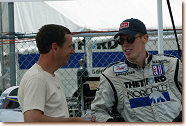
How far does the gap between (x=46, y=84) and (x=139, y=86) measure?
80 centimetres

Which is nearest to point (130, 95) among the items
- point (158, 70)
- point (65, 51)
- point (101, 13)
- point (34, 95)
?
point (158, 70)

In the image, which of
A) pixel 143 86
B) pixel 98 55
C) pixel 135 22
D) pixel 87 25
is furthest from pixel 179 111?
pixel 98 55

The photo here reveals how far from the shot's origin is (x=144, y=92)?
6.84ft

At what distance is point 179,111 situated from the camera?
2.07 metres

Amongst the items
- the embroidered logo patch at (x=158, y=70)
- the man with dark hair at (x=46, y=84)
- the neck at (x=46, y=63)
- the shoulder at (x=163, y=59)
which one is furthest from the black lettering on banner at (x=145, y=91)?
the neck at (x=46, y=63)

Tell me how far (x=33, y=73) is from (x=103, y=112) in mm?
698

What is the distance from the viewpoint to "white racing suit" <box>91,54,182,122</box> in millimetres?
2045

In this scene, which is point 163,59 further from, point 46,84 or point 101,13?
point 101,13

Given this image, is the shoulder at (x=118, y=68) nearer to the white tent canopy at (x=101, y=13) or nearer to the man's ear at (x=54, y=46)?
the man's ear at (x=54, y=46)

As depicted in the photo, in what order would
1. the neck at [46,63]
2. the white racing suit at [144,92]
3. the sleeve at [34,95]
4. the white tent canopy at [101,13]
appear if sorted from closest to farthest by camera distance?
the sleeve at [34,95], the neck at [46,63], the white racing suit at [144,92], the white tent canopy at [101,13]

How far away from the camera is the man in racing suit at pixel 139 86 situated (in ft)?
6.72

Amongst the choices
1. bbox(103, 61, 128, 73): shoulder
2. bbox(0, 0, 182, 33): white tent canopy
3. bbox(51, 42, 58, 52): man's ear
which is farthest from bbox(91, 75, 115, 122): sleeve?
bbox(0, 0, 182, 33): white tent canopy

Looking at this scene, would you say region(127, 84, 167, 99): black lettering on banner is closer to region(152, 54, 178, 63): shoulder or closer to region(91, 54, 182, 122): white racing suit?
region(91, 54, 182, 122): white racing suit

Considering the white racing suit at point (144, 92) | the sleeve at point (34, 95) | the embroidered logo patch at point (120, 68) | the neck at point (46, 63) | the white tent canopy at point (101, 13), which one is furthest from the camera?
the white tent canopy at point (101, 13)
